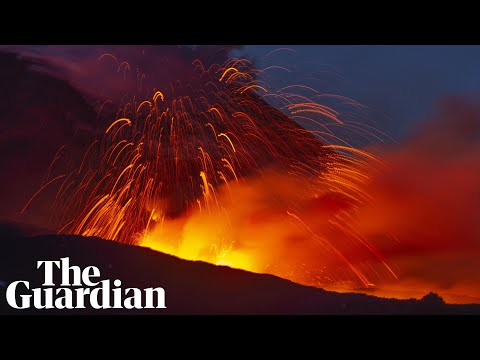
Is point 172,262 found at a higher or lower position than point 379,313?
higher

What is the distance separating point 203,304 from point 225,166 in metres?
3.85

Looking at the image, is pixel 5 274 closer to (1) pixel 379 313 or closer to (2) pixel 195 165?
(2) pixel 195 165

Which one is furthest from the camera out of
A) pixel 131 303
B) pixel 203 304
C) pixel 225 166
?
pixel 225 166

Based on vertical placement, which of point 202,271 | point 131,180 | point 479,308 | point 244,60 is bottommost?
point 479,308

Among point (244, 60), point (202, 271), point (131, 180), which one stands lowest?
point (202, 271)

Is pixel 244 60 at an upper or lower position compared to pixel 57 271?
upper

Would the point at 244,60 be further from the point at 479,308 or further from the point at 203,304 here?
the point at 479,308

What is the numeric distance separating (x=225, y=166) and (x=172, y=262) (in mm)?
3042

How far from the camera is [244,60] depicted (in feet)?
43.7

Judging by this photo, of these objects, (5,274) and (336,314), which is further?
(5,274)

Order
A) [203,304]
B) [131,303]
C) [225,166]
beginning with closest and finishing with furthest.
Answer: [131,303]
[203,304]
[225,166]

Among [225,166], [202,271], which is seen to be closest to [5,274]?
[202,271]

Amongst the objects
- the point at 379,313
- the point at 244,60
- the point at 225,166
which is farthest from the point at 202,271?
the point at 244,60

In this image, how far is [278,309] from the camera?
12.4m
